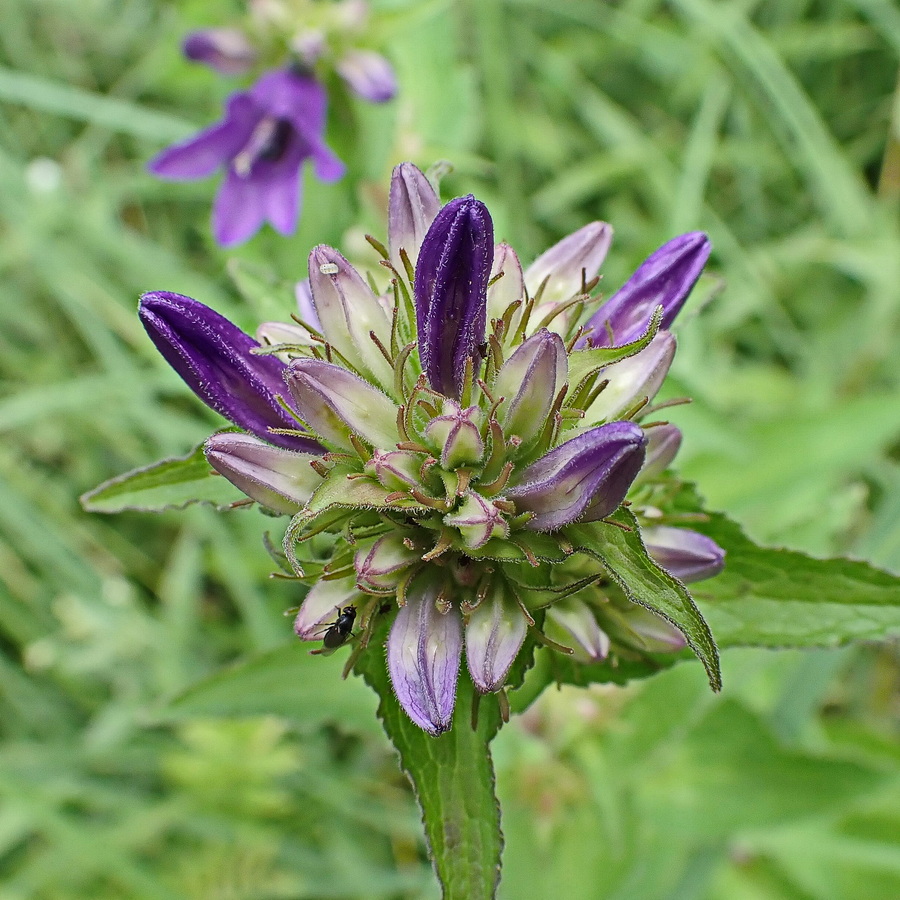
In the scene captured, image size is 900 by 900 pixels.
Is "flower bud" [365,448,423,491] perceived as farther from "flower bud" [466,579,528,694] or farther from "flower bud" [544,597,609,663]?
"flower bud" [544,597,609,663]

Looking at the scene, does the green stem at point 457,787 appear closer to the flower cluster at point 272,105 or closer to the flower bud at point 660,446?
the flower bud at point 660,446

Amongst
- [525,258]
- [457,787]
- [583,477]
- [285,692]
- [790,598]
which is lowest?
[285,692]

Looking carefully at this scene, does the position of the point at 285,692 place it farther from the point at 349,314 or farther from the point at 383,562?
the point at 349,314

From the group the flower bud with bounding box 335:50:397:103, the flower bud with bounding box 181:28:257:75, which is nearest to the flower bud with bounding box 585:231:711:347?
the flower bud with bounding box 335:50:397:103

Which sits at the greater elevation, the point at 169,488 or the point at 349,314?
the point at 349,314

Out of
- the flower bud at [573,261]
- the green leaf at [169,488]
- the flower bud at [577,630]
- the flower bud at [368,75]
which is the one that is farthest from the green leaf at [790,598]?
the flower bud at [368,75]

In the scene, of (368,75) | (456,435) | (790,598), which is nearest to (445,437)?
(456,435)
